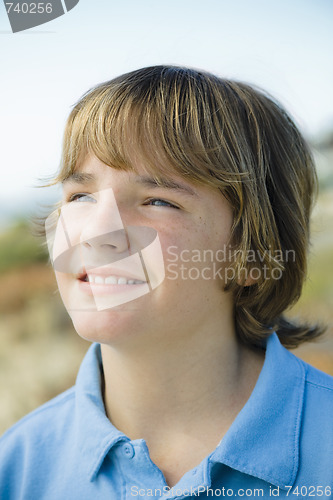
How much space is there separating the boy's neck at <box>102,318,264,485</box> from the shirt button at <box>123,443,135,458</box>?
0.10m

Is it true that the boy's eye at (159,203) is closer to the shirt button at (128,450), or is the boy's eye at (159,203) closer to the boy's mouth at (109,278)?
the boy's mouth at (109,278)

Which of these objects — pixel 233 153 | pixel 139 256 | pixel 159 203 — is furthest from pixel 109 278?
pixel 233 153

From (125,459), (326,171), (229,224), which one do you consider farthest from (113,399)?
(326,171)

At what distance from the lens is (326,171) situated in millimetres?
4352

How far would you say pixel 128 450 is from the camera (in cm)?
154

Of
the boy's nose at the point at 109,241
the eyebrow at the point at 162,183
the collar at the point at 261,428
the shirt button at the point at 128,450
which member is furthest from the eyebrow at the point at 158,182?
the shirt button at the point at 128,450

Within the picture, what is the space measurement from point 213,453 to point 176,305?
42 centimetres

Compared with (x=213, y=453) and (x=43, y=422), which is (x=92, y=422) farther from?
(x=213, y=453)

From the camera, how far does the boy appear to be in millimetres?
1495

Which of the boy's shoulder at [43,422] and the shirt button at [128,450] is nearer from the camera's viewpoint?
the shirt button at [128,450]

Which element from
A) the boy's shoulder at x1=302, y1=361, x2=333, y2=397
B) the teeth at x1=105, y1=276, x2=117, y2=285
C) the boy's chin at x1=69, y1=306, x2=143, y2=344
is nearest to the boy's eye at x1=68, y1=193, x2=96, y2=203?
the teeth at x1=105, y1=276, x2=117, y2=285

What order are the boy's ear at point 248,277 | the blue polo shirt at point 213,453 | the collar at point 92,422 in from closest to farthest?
1. the blue polo shirt at point 213,453
2. the collar at point 92,422
3. the boy's ear at point 248,277

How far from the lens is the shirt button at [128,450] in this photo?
5.03 feet

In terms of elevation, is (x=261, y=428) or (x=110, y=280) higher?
(x=110, y=280)
